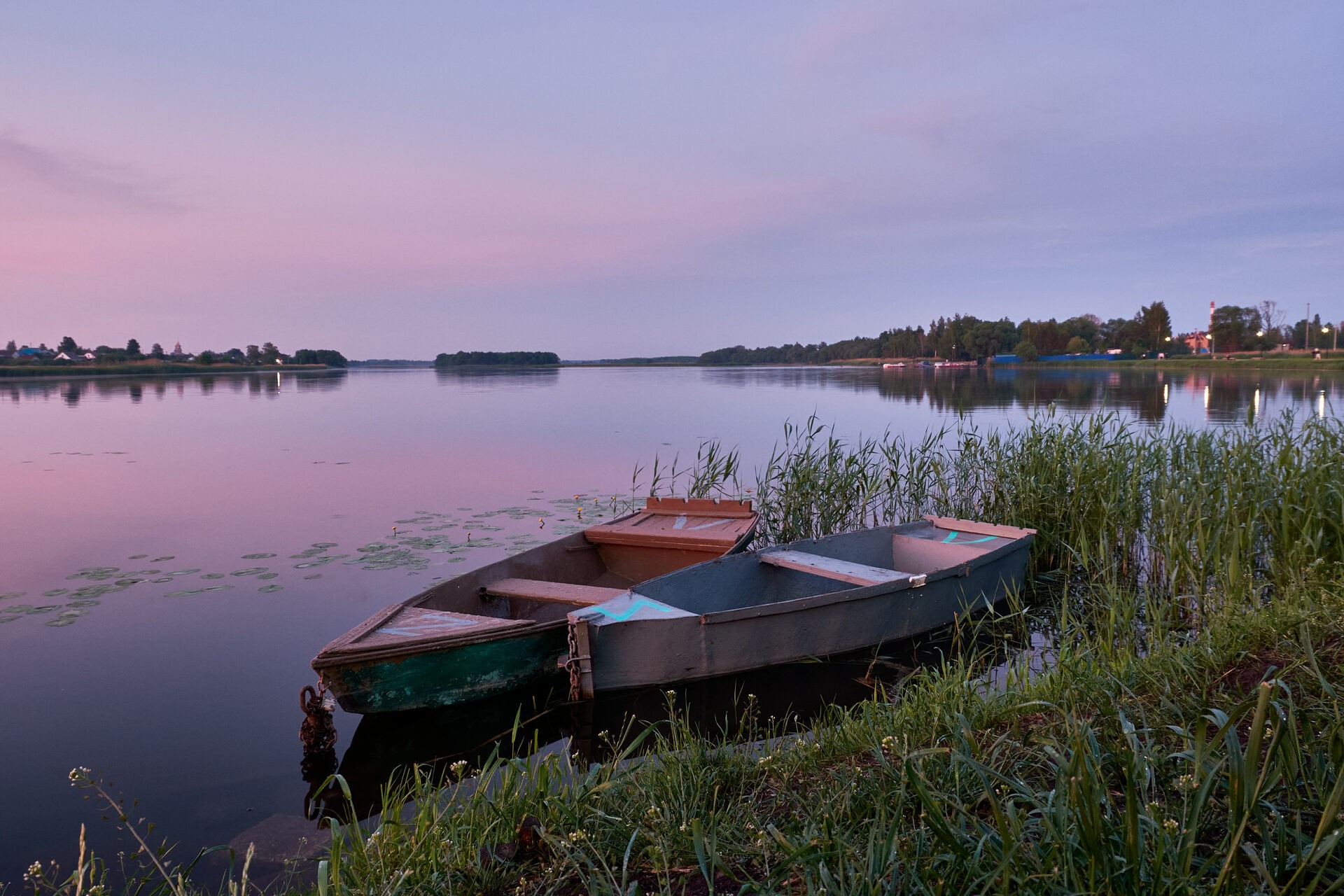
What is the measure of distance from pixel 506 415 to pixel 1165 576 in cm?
2704

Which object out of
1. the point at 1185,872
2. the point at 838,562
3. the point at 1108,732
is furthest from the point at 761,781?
the point at 838,562

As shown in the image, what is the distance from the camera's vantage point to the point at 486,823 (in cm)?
280

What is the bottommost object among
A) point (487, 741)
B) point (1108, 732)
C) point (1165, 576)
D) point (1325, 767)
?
point (487, 741)

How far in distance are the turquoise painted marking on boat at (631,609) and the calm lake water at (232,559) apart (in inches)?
40.9

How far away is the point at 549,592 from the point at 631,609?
3.15ft

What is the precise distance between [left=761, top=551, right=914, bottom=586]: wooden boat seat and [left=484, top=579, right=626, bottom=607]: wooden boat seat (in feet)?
5.32

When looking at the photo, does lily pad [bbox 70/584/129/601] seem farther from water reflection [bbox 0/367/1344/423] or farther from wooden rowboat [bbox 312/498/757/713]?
water reflection [bbox 0/367/1344/423]

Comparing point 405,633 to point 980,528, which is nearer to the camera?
point 405,633

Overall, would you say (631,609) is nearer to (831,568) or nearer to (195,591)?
(831,568)

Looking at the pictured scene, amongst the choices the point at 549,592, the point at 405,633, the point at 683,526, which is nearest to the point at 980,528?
the point at 683,526

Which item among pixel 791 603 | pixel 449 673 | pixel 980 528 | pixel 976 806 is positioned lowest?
pixel 449 673

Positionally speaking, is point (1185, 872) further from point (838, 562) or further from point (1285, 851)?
point (838, 562)

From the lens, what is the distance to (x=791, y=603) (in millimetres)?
5859

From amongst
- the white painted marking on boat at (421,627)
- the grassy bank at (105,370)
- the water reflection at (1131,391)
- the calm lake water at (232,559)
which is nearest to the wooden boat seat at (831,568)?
the calm lake water at (232,559)
